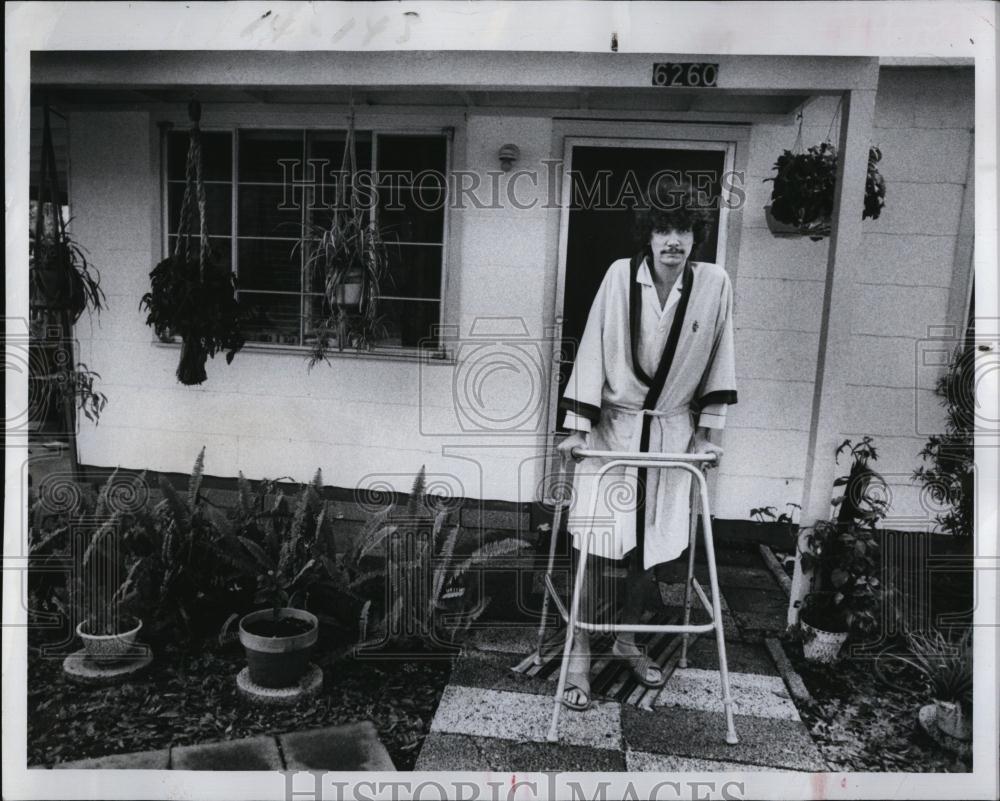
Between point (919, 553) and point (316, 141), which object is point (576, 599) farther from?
point (316, 141)

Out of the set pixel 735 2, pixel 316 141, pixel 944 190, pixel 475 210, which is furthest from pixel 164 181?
pixel 944 190

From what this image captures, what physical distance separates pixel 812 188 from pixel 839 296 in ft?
1.72

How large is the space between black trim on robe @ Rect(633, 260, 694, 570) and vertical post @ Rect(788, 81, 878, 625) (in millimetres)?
711

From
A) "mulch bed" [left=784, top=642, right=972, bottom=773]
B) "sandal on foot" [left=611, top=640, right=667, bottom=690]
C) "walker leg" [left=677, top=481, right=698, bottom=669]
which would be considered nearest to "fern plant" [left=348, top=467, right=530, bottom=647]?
"sandal on foot" [left=611, top=640, right=667, bottom=690]

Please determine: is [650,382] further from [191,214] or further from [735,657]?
[191,214]

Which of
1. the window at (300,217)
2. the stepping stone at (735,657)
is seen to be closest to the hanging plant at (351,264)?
the window at (300,217)

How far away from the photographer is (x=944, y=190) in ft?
11.6

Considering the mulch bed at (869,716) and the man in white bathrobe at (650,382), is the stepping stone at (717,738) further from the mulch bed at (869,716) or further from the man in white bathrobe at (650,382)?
the man in white bathrobe at (650,382)

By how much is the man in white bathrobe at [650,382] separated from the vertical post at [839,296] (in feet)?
1.72

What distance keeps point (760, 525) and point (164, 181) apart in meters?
3.78

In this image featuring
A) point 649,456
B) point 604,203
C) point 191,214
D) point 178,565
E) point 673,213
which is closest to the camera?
point 649,456

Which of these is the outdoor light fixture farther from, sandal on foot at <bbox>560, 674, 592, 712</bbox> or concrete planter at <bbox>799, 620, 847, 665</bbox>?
concrete planter at <bbox>799, 620, 847, 665</bbox>

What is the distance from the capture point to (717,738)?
8.79ft

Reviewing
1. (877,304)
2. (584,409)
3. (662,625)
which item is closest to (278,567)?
(584,409)
